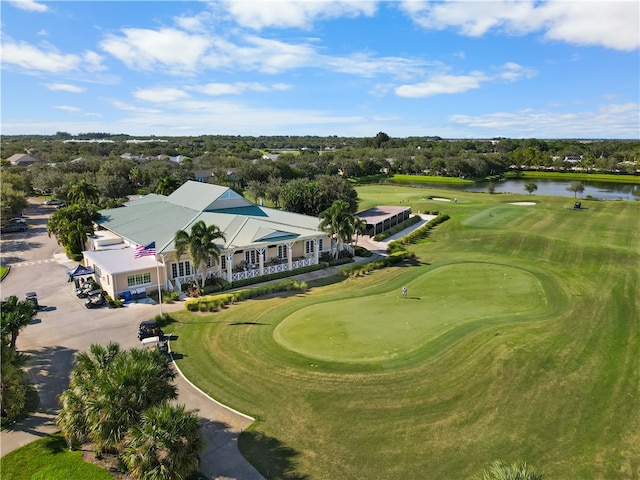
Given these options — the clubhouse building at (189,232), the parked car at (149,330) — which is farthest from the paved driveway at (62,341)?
the clubhouse building at (189,232)

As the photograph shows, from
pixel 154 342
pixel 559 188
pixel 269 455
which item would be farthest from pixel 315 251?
pixel 559 188

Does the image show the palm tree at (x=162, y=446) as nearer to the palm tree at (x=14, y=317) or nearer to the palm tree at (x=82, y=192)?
the palm tree at (x=14, y=317)

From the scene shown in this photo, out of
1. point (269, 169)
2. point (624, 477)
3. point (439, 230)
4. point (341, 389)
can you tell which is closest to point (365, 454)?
point (341, 389)

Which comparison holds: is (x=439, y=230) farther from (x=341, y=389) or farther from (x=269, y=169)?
(x=269, y=169)

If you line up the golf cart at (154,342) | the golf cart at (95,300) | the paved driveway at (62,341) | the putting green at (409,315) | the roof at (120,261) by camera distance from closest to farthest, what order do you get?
the paved driveway at (62,341) → the putting green at (409,315) → the golf cart at (154,342) → the golf cart at (95,300) → the roof at (120,261)

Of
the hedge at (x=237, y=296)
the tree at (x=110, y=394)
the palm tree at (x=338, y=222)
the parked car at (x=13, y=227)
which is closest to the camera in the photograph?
the tree at (x=110, y=394)

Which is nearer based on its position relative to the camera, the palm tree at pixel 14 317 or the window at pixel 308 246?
the palm tree at pixel 14 317

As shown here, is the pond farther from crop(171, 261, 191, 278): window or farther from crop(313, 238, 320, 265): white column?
crop(171, 261, 191, 278): window

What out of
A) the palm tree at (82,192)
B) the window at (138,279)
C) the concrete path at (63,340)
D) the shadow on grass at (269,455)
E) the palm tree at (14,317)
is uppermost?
the palm tree at (82,192)
